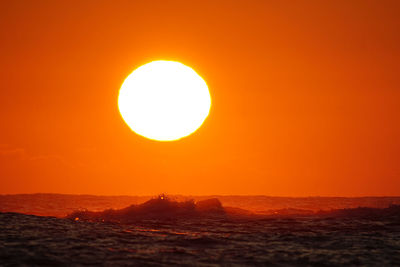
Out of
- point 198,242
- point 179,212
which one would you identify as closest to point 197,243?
point 198,242

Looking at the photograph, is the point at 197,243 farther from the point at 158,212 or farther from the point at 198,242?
the point at 158,212

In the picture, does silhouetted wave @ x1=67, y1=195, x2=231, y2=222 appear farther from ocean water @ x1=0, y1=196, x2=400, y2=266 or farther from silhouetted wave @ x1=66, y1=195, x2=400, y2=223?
ocean water @ x1=0, y1=196, x2=400, y2=266

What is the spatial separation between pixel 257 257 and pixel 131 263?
248 inches

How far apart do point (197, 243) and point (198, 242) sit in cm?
35

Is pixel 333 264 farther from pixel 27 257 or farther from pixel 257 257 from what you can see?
pixel 27 257

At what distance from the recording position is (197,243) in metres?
27.1

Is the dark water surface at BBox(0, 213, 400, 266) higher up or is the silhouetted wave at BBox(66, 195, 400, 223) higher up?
the silhouetted wave at BBox(66, 195, 400, 223)

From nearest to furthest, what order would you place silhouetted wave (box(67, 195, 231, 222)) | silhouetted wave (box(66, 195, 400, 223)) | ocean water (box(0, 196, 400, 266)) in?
ocean water (box(0, 196, 400, 266)) < silhouetted wave (box(67, 195, 231, 222)) < silhouetted wave (box(66, 195, 400, 223))

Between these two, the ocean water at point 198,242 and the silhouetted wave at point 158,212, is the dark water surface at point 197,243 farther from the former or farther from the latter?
the silhouetted wave at point 158,212

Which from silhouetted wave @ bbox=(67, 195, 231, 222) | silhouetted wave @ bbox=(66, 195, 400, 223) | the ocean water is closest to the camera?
the ocean water

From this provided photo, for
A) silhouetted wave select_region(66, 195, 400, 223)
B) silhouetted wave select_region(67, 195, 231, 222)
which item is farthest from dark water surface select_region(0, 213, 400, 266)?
silhouetted wave select_region(66, 195, 400, 223)

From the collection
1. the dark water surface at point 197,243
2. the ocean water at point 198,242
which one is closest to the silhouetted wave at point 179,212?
the ocean water at point 198,242

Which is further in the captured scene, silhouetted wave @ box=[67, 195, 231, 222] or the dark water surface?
silhouetted wave @ box=[67, 195, 231, 222]

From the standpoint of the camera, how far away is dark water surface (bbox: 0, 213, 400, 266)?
72.9 feet
